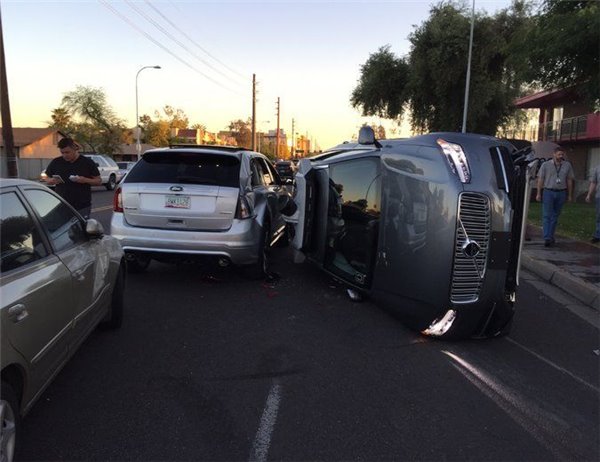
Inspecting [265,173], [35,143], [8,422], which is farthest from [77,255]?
[35,143]

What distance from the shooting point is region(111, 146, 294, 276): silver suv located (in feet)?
20.6

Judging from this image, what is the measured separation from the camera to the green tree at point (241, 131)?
11731cm

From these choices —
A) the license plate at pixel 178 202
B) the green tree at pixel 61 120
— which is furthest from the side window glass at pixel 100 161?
the green tree at pixel 61 120

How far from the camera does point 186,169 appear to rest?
6543 mm

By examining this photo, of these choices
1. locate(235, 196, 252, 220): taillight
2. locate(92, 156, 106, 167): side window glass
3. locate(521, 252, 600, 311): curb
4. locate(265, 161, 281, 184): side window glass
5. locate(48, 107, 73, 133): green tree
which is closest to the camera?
locate(235, 196, 252, 220): taillight

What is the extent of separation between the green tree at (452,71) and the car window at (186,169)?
25.6 meters

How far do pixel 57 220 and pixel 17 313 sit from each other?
1.38 m

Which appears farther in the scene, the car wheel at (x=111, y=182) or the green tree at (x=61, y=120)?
the green tree at (x=61, y=120)

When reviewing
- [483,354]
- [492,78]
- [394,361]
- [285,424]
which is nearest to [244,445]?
[285,424]

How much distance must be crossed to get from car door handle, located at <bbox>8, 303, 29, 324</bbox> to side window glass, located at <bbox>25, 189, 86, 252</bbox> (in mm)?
880

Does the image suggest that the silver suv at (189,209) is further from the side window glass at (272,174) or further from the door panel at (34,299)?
the door panel at (34,299)

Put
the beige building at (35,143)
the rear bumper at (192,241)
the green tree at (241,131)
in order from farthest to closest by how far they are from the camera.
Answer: the green tree at (241,131)
the beige building at (35,143)
the rear bumper at (192,241)

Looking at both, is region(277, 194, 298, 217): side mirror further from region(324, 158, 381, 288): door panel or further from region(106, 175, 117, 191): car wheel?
region(106, 175, 117, 191): car wheel

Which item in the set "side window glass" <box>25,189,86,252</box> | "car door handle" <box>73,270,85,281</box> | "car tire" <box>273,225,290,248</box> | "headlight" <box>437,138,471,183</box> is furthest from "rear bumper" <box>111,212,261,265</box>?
"car tire" <box>273,225,290,248</box>
